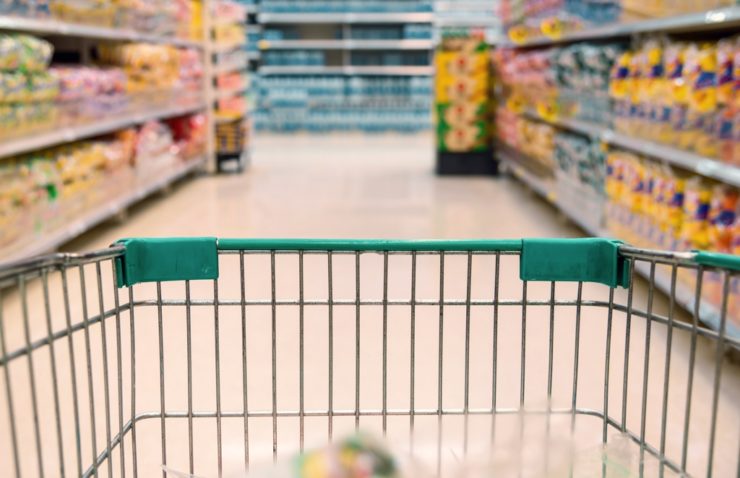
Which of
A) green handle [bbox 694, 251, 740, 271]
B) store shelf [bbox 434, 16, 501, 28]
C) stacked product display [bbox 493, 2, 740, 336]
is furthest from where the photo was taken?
store shelf [bbox 434, 16, 501, 28]

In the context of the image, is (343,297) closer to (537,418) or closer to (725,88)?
(725,88)

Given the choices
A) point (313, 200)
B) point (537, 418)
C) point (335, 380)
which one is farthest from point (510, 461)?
point (313, 200)

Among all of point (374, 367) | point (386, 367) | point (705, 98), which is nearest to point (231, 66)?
point (705, 98)

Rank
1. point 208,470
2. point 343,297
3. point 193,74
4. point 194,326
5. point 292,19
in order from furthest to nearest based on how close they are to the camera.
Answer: point 292,19 < point 193,74 < point 343,297 < point 194,326 < point 208,470

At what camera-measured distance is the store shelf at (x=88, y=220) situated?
11.6 feet

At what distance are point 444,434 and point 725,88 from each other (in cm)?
160

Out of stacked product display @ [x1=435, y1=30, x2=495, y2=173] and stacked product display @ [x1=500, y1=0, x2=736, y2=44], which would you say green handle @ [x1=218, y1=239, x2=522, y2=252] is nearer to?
stacked product display @ [x1=500, y1=0, x2=736, y2=44]

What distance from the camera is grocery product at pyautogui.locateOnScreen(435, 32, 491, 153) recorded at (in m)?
7.43

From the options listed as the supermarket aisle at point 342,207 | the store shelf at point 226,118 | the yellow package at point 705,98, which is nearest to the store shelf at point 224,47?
the store shelf at point 226,118

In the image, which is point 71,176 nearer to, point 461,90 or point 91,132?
point 91,132

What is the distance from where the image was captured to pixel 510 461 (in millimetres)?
1119

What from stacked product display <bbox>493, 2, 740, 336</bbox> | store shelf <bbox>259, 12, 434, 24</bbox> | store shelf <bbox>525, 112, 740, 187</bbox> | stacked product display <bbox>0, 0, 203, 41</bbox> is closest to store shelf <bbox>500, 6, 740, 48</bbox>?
stacked product display <bbox>493, 2, 740, 336</bbox>

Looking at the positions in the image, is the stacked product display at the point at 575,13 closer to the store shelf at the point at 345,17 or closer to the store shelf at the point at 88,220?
the store shelf at the point at 88,220

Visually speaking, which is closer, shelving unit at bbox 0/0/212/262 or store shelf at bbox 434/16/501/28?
shelving unit at bbox 0/0/212/262
